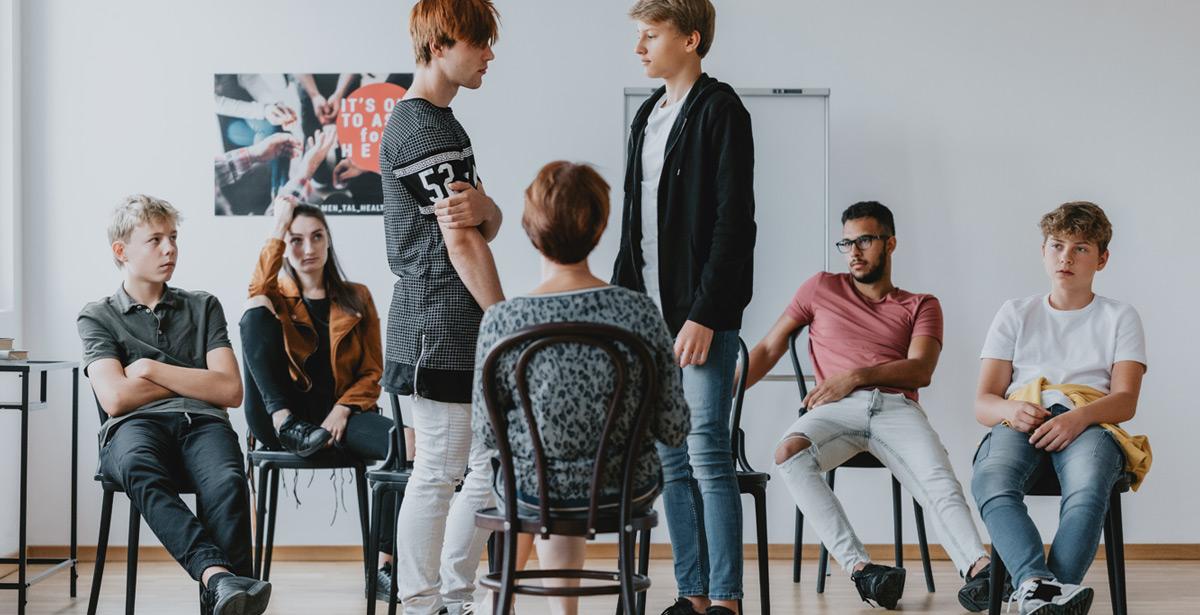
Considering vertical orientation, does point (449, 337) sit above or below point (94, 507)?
above

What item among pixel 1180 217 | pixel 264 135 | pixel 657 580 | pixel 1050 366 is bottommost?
pixel 657 580

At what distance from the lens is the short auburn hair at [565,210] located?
78.5 inches

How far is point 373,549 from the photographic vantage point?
3.03 m

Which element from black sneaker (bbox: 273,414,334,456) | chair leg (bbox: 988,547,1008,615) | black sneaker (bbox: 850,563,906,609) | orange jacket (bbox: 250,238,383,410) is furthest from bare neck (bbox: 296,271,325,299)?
chair leg (bbox: 988,547,1008,615)

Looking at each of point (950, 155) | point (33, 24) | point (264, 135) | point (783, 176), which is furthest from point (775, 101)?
point (33, 24)

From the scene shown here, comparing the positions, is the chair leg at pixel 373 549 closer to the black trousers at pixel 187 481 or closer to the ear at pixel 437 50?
the black trousers at pixel 187 481

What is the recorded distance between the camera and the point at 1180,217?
164 inches

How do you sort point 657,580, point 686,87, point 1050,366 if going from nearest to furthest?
point 686,87 → point 1050,366 → point 657,580

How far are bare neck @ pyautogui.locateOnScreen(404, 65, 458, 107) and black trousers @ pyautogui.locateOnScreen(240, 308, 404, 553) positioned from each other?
1265mm

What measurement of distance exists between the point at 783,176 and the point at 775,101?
28 centimetres

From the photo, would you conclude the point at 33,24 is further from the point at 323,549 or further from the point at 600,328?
the point at 600,328

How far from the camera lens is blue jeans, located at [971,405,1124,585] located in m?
2.66

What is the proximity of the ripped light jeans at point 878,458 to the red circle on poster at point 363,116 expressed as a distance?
190cm

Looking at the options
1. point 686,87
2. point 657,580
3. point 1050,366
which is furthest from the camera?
point 657,580
